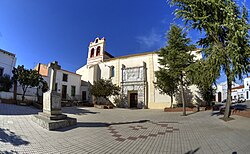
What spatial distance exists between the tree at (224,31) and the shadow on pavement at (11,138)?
9.67 m

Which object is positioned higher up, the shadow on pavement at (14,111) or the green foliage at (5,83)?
the green foliage at (5,83)

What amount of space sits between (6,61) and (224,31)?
22356 mm

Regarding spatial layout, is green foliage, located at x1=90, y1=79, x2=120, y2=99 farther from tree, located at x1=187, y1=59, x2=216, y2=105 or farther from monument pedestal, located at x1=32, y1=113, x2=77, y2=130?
monument pedestal, located at x1=32, y1=113, x2=77, y2=130

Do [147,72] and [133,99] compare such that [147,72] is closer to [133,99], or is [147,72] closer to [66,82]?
[133,99]

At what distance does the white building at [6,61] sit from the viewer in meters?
18.5

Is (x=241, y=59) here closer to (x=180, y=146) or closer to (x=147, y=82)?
(x=180, y=146)

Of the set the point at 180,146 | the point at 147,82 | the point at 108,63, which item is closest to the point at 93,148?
the point at 180,146

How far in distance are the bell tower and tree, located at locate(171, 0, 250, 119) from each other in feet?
70.4

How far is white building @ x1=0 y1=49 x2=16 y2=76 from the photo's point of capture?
18469mm

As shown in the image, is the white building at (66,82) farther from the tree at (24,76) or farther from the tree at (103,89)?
the tree at (24,76)

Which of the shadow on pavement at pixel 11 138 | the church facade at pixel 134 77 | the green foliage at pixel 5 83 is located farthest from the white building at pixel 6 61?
the shadow on pavement at pixel 11 138

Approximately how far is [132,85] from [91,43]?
46.0ft

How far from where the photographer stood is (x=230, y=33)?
885cm

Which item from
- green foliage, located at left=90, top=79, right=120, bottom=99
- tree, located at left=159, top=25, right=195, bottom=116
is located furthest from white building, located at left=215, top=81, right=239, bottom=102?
tree, located at left=159, top=25, right=195, bottom=116
